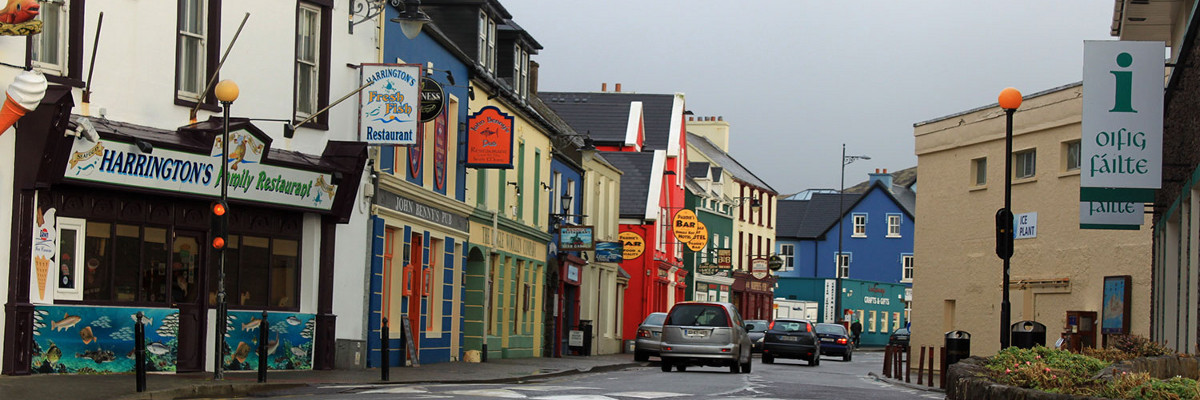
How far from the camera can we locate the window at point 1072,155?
34.0m

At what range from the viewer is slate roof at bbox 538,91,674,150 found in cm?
6272

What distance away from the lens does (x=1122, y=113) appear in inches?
834

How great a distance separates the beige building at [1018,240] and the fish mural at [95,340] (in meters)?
19.0

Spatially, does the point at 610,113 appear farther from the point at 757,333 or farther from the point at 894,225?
the point at 894,225

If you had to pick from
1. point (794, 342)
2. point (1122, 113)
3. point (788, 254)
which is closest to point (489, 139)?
point (794, 342)

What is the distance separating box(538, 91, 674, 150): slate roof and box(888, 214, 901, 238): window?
27721 millimetres

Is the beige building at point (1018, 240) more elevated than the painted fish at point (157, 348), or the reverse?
the beige building at point (1018, 240)

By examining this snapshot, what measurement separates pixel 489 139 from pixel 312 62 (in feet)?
25.5

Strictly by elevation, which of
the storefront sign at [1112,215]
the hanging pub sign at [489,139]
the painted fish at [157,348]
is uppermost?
the hanging pub sign at [489,139]

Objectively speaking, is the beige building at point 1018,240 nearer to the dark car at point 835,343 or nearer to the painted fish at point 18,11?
the dark car at point 835,343

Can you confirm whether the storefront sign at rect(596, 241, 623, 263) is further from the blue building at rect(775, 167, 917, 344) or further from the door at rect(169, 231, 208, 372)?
the blue building at rect(775, 167, 917, 344)

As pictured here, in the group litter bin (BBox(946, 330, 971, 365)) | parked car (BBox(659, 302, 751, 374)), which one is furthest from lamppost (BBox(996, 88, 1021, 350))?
parked car (BBox(659, 302, 751, 374))

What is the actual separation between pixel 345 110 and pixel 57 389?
9.61m

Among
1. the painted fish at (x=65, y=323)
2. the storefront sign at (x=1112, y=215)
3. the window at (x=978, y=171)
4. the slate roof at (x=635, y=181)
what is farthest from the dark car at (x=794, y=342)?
the painted fish at (x=65, y=323)
